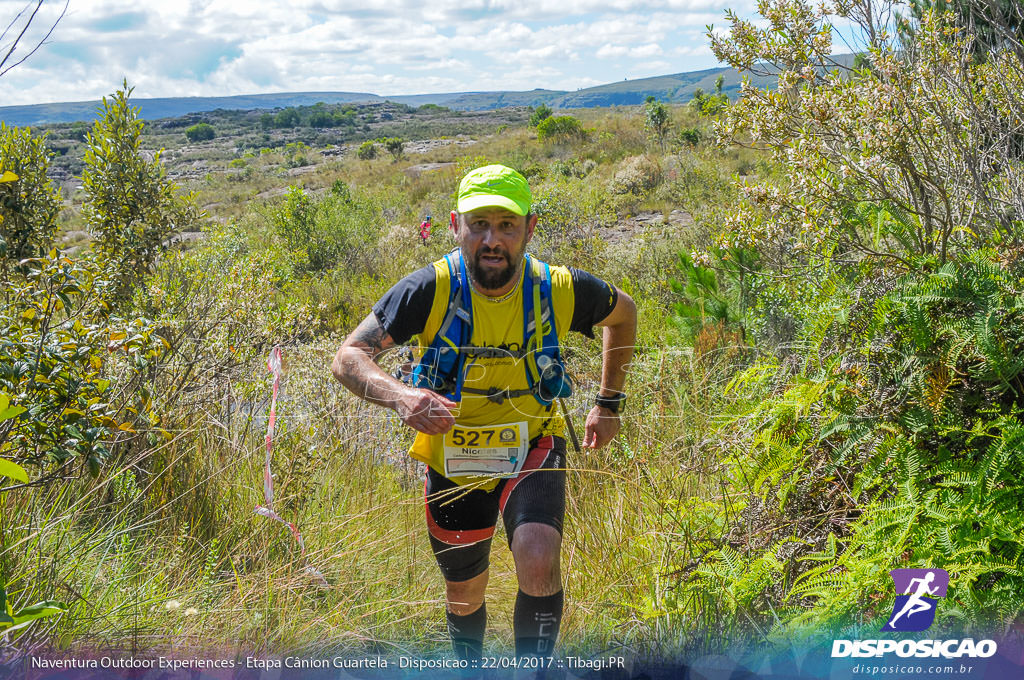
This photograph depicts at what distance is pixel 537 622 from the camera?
8.79 ft

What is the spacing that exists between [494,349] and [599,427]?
70 centimetres

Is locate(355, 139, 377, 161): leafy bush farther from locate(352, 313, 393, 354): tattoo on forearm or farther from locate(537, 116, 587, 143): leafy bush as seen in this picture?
locate(352, 313, 393, 354): tattoo on forearm

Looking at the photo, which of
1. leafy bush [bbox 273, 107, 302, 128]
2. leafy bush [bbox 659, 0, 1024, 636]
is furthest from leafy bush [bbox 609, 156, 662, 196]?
leafy bush [bbox 273, 107, 302, 128]

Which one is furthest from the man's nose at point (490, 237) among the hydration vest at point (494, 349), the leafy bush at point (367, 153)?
the leafy bush at point (367, 153)

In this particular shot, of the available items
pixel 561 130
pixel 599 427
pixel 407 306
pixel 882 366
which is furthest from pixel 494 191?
pixel 561 130

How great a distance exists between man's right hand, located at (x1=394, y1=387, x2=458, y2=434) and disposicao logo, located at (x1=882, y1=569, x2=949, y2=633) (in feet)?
5.11

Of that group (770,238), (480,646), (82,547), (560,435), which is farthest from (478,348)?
(770,238)

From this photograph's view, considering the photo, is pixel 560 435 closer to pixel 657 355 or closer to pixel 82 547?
pixel 82 547

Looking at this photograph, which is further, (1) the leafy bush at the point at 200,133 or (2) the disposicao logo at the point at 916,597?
(1) the leafy bush at the point at 200,133

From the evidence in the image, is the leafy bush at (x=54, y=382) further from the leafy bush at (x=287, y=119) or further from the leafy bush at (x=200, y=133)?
the leafy bush at (x=287, y=119)

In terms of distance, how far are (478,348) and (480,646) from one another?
1291 millimetres

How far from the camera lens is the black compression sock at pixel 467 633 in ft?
10.3

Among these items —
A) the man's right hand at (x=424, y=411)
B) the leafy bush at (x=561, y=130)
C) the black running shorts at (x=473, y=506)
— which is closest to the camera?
the man's right hand at (x=424, y=411)

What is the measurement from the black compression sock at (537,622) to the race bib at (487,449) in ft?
1.72
